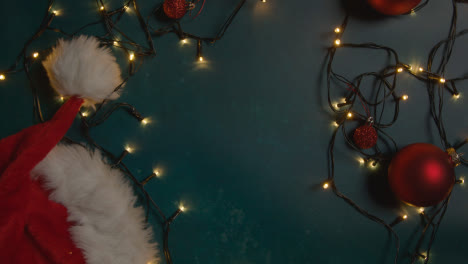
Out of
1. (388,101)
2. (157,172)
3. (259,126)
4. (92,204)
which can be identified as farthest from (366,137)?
(92,204)

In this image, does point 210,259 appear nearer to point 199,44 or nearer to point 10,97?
point 199,44

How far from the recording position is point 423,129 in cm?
126

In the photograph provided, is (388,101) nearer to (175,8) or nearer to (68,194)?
(175,8)

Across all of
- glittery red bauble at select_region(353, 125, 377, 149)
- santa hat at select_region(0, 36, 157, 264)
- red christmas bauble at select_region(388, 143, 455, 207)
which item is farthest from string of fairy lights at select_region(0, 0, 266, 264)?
red christmas bauble at select_region(388, 143, 455, 207)

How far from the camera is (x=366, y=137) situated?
1.16m

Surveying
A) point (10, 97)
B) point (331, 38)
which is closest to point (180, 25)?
point (331, 38)

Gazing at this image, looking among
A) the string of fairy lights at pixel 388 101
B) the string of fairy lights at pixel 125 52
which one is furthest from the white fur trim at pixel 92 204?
the string of fairy lights at pixel 388 101

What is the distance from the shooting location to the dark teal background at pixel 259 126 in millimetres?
1204

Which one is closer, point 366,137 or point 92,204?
point 92,204

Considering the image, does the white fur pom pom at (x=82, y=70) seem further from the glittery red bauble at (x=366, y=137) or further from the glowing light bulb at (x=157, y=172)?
the glittery red bauble at (x=366, y=137)

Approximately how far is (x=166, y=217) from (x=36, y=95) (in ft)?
2.30

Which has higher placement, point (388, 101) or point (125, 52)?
point (125, 52)

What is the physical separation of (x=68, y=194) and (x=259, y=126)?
0.72 metres

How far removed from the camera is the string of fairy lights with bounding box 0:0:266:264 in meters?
1.19
